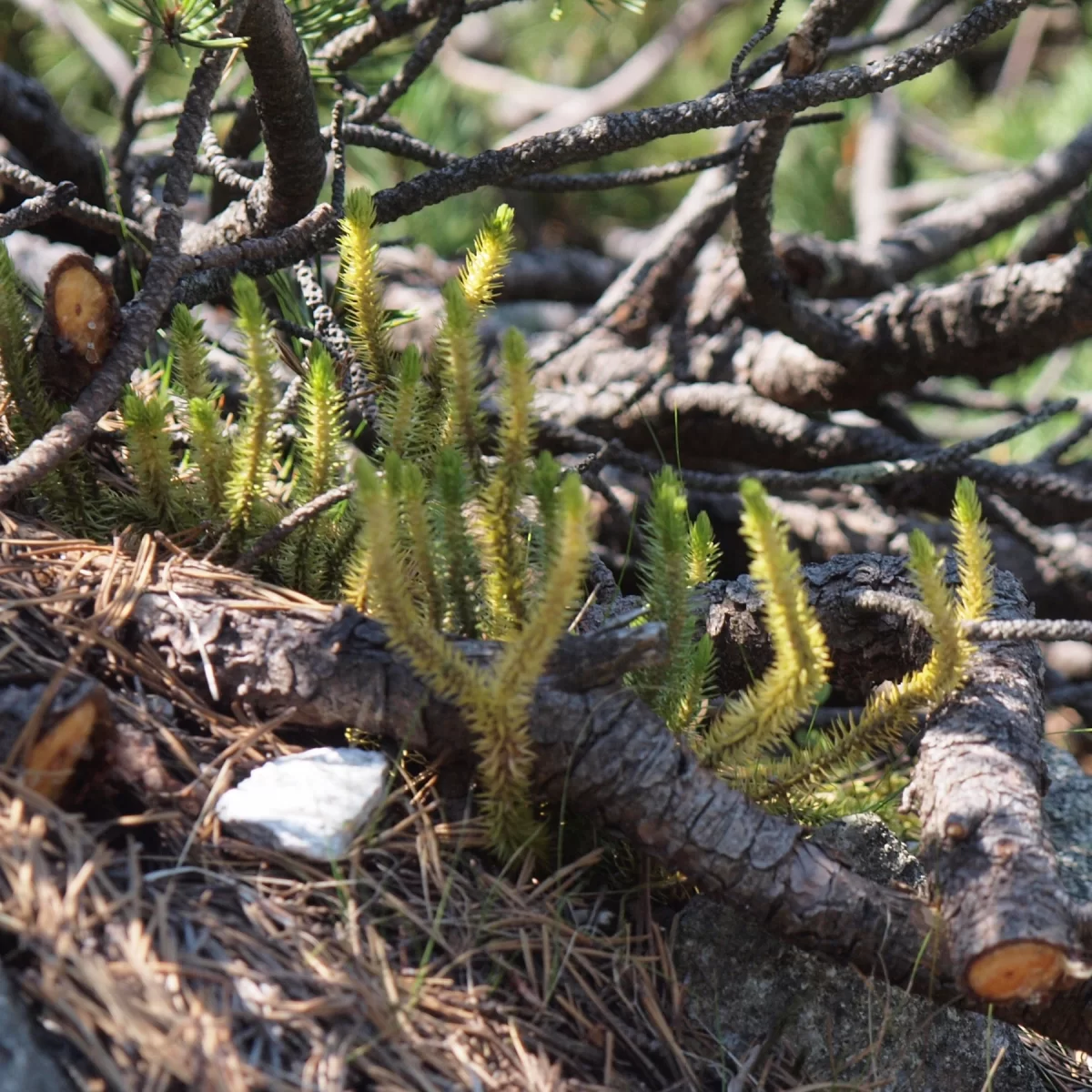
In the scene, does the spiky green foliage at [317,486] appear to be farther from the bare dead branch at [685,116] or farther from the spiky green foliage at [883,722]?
the spiky green foliage at [883,722]

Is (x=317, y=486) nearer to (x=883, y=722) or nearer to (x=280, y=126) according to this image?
(x=280, y=126)

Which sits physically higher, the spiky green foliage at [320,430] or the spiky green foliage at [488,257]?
the spiky green foliage at [488,257]

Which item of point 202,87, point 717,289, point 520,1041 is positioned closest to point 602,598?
point 520,1041

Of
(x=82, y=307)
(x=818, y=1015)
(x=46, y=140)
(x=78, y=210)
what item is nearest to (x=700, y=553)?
(x=818, y=1015)

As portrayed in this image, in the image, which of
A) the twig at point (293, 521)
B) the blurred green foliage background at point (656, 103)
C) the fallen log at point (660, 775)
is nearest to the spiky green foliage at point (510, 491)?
the fallen log at point (660, 775)

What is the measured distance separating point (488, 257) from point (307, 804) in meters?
0.77

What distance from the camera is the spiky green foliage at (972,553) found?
137cm

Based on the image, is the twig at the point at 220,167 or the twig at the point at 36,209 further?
the twig at the point at 220,167

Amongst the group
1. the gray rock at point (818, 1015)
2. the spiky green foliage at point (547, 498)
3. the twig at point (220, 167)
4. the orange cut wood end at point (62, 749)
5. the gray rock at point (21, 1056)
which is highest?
the twig at point (220, 167)

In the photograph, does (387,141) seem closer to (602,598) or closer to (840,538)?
(602,598)

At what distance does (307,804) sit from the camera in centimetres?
127

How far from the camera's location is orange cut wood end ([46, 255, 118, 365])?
1.52 metres

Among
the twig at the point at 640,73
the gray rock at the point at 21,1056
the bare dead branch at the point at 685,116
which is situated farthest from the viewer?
the twig at the point at 640,73

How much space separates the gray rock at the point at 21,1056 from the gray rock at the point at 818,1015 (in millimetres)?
748
